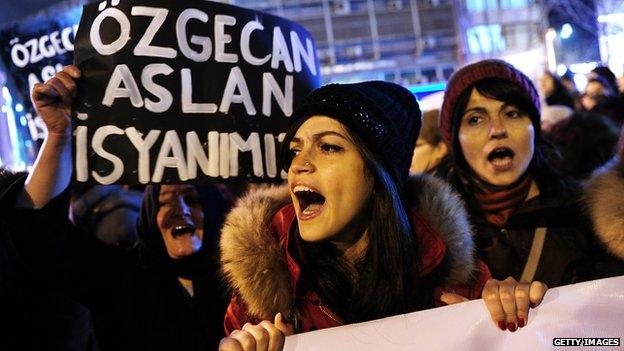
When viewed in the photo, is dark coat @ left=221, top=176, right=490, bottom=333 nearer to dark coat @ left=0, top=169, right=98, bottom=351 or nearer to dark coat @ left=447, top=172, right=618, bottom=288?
dark coat @ left=447, top=172, right=618, bottom=288

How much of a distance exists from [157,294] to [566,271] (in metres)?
1.66

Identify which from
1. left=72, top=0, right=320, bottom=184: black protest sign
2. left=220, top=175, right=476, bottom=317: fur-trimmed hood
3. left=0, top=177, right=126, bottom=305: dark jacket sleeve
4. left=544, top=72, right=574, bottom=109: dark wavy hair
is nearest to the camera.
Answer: left=220, top=175, right=476, bottom=317: fur-trimmed hood

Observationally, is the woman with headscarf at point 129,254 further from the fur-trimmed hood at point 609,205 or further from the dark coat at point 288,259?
the fur-trimmed hood at point 609,205

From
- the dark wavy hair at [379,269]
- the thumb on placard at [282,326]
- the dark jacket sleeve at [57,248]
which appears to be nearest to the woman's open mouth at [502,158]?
the dark wavy hair at [379,269]

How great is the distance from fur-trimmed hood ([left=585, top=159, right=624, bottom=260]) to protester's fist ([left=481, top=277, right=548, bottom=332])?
1.92 ft

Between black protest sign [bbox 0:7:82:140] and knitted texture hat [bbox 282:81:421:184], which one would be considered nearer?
knitted texture hat [bbox 282:81:421:184]

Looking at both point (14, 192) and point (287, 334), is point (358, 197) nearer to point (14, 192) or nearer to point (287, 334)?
point (287, 334)

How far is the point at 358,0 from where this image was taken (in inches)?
1220

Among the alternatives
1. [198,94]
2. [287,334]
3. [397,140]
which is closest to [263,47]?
[198,94]

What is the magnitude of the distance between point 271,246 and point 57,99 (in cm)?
99

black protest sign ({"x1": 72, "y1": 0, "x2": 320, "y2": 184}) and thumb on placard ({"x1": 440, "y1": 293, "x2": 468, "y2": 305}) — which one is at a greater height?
Result: black protest sign ({"x1": 72, "y1": 0, "x2": 320, "y2": 184})

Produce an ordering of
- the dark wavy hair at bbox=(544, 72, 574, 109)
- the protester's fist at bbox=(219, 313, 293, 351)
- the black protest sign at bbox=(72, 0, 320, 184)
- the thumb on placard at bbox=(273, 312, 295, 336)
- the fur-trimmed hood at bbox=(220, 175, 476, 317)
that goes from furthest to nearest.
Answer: the dark wavy hair at bbox=(544, 72, 574, 109)
the black protest sign at bbox=(72, 0, 320, 184)
the fur-trimmed hood at bbox=(220, 175, 476, 317)
the thumb on placard at bbox=(273, 312, 295, 336)
the protester's fist at bbox=(219, 313, 293, 351)

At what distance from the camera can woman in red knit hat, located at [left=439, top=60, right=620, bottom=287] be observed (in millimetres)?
2258

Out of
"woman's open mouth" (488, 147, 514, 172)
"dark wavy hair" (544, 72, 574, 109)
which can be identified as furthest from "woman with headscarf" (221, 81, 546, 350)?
"dark wavy hair" (544, 72, 574, 109)
